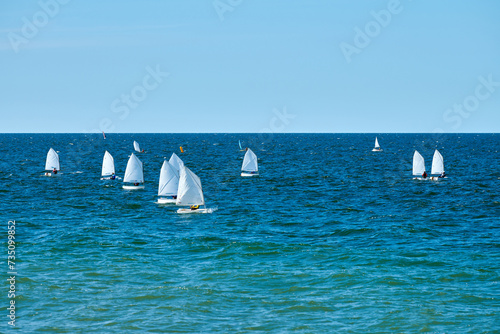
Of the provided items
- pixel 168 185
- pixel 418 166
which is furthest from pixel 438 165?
pixel 168 185

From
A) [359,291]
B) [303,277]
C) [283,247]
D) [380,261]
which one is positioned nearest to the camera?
[359,291]

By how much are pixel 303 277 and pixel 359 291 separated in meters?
3.68

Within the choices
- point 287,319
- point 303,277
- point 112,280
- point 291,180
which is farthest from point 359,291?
point 291,180

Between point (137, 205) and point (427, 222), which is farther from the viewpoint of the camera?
point (137, 205)

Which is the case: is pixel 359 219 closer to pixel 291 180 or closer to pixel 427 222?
pixel 427 222

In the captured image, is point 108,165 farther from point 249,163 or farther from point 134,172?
point 249,163

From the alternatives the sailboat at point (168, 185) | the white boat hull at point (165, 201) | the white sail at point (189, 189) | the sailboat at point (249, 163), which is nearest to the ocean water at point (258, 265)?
the white boat hull at point (165, 201)

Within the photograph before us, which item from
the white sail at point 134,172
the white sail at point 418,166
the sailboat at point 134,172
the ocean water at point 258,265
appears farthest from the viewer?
the white sail at point 418,166

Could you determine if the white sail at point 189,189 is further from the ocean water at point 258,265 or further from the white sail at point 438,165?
the white sail at point 438,165

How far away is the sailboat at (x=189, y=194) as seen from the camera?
189ft

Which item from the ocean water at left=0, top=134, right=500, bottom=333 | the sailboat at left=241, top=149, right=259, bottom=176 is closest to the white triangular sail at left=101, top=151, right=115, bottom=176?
the sailboat at left=241, top=149, right=259, bottom=176

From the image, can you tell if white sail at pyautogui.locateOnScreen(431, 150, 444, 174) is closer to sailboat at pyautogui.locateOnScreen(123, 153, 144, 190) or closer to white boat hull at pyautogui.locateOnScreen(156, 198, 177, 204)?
sailboat at pyautogui.locateOnScreen(123, 153, 144, 190)

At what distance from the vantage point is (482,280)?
3350cm

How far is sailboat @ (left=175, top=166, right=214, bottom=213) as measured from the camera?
5756 cm
